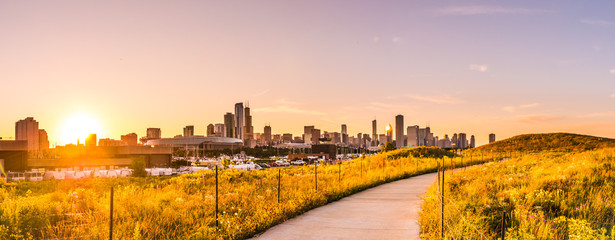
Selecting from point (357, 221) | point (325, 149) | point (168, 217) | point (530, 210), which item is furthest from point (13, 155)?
point (325, 149)

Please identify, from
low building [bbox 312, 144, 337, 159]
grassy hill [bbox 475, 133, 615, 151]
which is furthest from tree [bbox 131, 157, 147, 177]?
low building [bbox 312, 144, 337, 159]

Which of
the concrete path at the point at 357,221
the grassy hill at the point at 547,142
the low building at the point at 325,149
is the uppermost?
the grassy hill at the point at 547,142

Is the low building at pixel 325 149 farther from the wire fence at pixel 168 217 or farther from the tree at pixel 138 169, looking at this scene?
the wire fence at pixel 168 217

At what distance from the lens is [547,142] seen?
6569 cm

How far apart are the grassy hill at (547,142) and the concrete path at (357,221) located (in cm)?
5507

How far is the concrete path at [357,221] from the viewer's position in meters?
8.77

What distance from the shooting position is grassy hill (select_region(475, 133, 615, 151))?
197 ft

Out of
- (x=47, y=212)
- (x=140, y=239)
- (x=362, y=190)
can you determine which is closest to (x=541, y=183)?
(x=362, y=190)

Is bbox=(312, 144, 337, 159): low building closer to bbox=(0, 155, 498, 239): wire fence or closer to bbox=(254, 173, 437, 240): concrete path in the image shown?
bbox=(254, 173, 437, 240): concrete path

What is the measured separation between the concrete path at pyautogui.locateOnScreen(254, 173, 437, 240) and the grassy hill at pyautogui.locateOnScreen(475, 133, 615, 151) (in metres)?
55.1

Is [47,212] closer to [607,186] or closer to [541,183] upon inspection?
[541,183]

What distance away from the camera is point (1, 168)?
42.4 metres

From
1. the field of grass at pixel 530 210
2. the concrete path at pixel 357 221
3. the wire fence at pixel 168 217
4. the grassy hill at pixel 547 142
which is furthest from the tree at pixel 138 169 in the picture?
the grassy hill at pixel 547 142

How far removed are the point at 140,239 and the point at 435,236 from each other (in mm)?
5692
